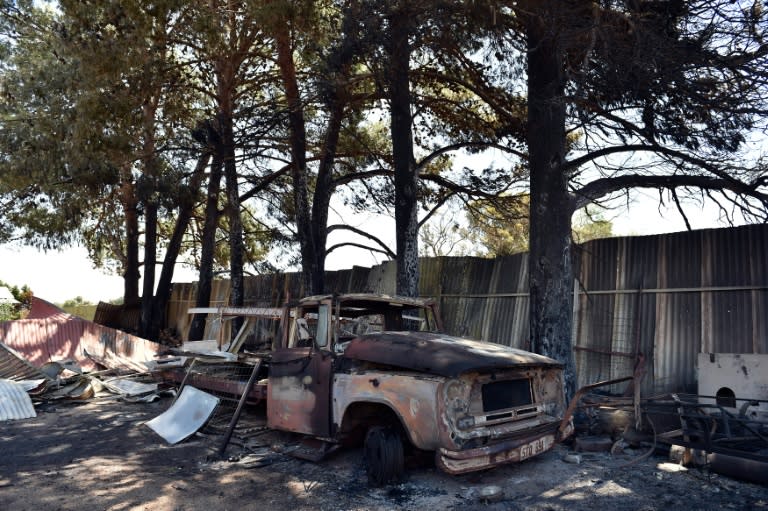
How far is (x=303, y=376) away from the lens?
6.48 m

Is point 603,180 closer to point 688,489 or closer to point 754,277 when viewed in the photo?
point 754,277

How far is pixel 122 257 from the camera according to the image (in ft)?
73.2

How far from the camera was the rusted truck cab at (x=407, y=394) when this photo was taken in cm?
504

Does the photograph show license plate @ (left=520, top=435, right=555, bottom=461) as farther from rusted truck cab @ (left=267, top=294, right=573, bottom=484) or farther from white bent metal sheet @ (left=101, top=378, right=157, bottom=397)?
white bent metal sheet @ (left=101, top=378, right=157, bottom=397)

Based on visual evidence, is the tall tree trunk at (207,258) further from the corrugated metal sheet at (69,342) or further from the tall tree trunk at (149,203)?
the corrugated metal sheet at (69,342)

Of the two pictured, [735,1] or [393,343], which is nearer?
[393,343]

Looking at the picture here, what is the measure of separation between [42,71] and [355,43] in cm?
676

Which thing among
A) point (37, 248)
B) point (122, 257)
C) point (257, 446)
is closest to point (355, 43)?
point (257, 446)

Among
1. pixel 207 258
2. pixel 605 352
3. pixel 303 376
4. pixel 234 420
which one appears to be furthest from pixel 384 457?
pixel 207 258

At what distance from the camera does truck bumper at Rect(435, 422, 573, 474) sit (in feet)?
15.9

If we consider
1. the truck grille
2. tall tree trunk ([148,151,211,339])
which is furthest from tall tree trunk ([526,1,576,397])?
tall tree trunk ([148,151,211,339])

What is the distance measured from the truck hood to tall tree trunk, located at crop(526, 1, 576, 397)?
253 cm

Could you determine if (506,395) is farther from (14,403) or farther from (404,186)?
(14,403)

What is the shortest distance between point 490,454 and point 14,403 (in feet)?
25.5
